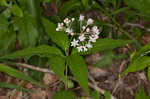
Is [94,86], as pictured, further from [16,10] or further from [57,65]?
[16,10]

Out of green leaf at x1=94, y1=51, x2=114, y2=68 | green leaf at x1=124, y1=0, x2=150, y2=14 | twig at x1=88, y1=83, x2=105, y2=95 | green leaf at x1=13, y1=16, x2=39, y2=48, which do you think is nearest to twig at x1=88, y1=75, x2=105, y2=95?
twig at x1=88, y1=83, x2=105, y2=95

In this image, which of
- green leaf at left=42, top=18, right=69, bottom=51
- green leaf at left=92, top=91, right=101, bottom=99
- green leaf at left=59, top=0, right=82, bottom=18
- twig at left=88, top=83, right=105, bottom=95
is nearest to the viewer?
green leaf at left=42, top=18, right=69, bottom=51

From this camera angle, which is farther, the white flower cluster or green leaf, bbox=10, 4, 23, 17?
green leaf, bbox=10, 4, 23, 17

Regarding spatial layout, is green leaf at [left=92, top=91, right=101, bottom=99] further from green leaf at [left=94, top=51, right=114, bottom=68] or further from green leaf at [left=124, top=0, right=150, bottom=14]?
green leaf at [left=124, top=0, right=150, bottom=14]

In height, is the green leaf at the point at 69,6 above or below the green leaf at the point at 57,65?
above

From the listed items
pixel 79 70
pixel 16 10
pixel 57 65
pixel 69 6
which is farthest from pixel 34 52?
pixel 69 6

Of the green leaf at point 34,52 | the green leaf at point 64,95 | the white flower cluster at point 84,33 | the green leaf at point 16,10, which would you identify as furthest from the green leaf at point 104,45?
the green leaf at point 16,10

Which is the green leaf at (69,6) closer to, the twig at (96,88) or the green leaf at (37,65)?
Answer: the green leaf at (37,65)
